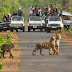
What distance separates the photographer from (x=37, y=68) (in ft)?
51.9

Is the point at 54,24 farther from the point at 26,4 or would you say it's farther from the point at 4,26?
the point at 26,4

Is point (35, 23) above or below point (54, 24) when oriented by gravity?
below

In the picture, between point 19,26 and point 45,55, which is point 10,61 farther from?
point 19,26

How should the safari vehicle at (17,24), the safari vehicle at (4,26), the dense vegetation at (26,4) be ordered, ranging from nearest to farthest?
the safari vehicle at (17,24), the safari vehicle at (4,26), the dense vegetation at (26,4)

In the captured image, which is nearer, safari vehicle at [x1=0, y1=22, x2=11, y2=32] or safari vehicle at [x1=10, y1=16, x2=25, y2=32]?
safari vehicle at [x1=10, y1=16, x2=25, y2=32]

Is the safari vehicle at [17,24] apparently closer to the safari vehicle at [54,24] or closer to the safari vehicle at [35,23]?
the safari vehicle at [35,23]

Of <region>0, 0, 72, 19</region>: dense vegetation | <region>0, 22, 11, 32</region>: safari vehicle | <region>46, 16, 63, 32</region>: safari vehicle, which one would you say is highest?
<region>46, 16, 63, 32</region>: safari vehicle

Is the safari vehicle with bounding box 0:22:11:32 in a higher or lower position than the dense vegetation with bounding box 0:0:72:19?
higher

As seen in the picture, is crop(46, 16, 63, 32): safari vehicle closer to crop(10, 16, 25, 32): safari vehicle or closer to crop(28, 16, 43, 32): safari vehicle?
crop(28, 16, 43, 32): safari vehicle

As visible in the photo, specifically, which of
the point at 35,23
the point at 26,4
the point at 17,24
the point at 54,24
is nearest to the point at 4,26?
the point at 17,24

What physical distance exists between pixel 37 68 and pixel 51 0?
7947 cm

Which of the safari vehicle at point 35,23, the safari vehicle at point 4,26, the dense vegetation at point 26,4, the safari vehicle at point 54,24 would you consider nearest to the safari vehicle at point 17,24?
the safari vehicle at point 4,26

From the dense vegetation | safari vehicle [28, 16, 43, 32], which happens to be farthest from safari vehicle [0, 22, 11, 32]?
the dense vegetation

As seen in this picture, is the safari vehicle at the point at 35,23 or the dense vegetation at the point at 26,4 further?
the dense vegetation at the point at 26,4
